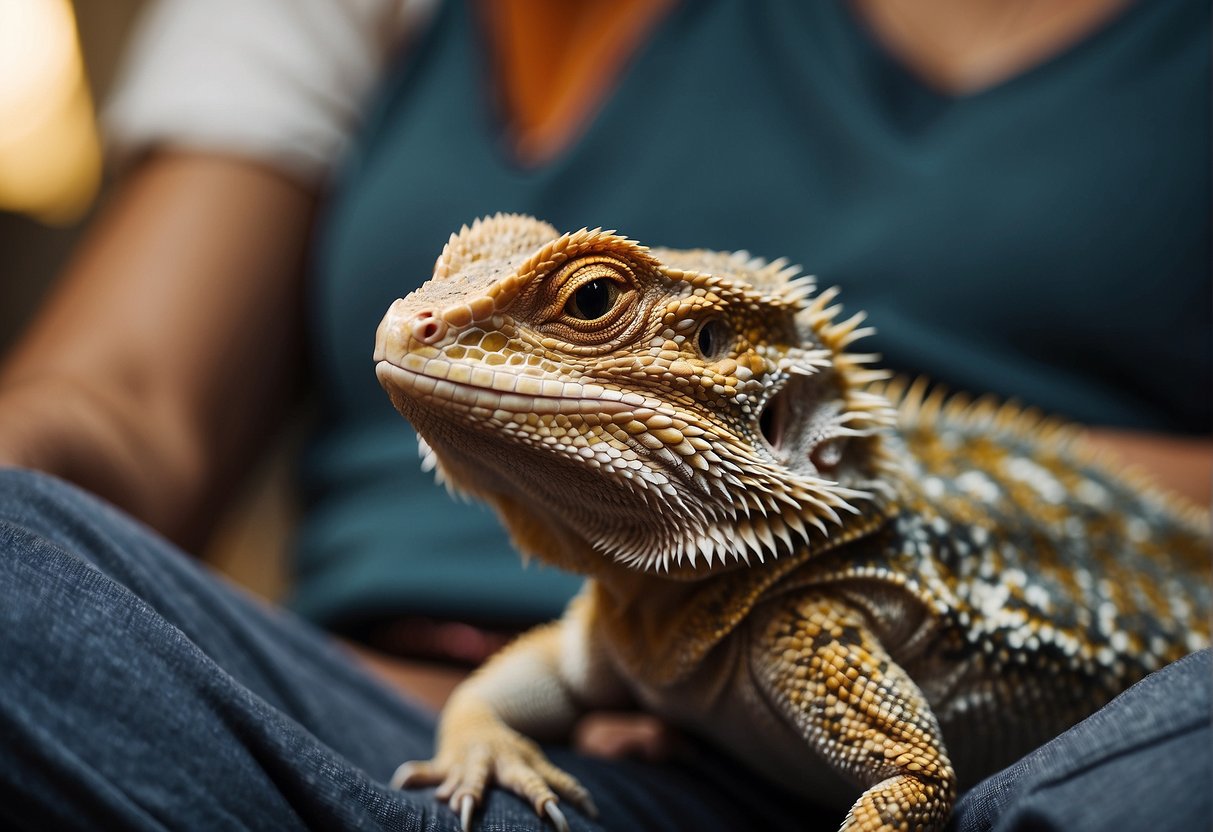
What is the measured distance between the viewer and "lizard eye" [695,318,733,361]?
76cm

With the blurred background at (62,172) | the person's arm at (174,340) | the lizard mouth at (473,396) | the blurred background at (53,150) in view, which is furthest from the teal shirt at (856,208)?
the blurred background at (53,150)

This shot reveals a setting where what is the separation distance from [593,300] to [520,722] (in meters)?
0.51

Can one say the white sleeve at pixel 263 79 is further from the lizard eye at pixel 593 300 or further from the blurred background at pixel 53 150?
the lizard eye at pixel 593 300

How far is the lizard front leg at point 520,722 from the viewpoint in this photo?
0.83 meters

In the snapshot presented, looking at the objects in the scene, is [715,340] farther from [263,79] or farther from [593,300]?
[263,79]

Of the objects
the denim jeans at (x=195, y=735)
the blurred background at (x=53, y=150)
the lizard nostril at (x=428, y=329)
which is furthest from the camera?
the blurred background at (x=53, y=150)

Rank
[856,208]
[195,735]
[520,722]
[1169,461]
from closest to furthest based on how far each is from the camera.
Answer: [195,735] → [520,722] → [1169,461] → [856,208]

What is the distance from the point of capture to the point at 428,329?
0.67 m

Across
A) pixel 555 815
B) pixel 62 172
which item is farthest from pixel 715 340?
pixel 62 172

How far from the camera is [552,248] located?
27.7 inches

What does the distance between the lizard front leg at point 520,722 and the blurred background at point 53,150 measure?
6.14 ft

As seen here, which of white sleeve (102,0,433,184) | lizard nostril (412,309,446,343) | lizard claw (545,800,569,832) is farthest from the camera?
white sleeve (102,0,433,184)

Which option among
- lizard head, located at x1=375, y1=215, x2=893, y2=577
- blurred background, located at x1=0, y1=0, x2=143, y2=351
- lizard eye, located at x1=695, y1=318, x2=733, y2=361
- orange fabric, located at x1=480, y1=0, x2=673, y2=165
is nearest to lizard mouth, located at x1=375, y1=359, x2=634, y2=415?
lizard head, located at x1=375, y1=215, x2=893, y2=577

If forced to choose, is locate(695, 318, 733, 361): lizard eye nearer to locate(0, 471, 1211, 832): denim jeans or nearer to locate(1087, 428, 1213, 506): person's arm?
locate(0, 471, 1211, 832): denim jeans
